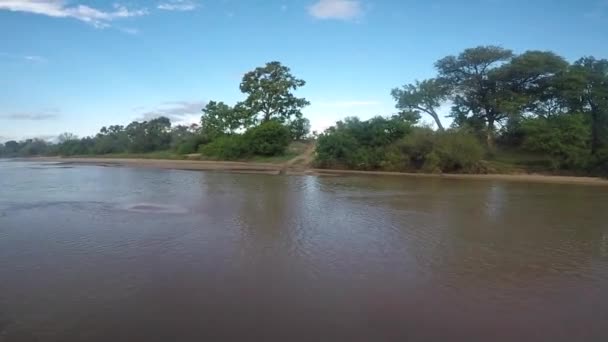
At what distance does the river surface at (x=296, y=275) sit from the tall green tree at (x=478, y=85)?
28.3m

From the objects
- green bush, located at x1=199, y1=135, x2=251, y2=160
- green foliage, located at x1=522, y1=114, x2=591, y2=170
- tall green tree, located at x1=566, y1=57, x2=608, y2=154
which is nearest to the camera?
green foliage, located at x1=522, y1=114, x2=591, y2=170

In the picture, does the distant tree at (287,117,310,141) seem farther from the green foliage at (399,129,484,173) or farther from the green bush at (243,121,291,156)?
the green foliage at (399,129,484,173)

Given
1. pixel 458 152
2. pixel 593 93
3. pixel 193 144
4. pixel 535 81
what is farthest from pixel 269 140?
pixel 593 93

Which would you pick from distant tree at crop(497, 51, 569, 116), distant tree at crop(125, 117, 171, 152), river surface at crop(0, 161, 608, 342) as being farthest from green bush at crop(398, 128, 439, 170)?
distant tree at crop(125, 117, 171, 152)

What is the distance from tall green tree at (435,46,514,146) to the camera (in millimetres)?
36781

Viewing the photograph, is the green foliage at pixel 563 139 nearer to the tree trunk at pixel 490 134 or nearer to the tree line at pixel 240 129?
→ the tree trunk at pixel 490 134

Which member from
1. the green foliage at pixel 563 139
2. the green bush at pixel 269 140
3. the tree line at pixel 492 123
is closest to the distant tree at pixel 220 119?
the green bush at pixel 269 140

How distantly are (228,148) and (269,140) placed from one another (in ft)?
17.9

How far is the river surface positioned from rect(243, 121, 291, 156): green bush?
30871 millimetres

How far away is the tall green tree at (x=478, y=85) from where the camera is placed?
36.8 metres

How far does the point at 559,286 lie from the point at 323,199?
9.34 m

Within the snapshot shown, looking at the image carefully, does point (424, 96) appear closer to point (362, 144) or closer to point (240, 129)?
point (362, 144)

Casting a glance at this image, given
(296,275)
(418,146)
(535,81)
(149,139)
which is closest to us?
(296,275)

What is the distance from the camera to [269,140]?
4269 cm
